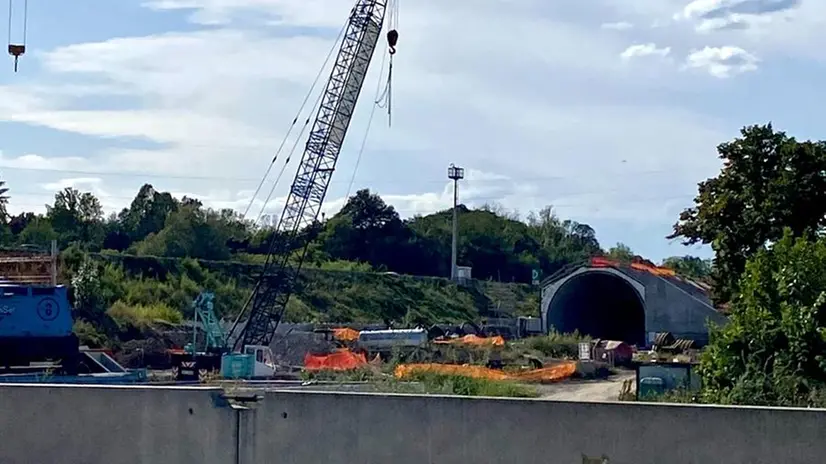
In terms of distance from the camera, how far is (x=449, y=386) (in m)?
25.4

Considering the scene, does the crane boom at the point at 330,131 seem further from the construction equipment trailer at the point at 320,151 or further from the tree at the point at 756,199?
the tree at the point at 756,199

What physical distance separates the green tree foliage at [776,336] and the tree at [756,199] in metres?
7.55

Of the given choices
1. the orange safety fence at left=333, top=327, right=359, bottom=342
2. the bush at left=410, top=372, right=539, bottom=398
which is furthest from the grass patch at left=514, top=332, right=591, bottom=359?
the bush at left=410, top=372, right=539, bottom=398

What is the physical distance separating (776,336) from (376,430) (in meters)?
13.8

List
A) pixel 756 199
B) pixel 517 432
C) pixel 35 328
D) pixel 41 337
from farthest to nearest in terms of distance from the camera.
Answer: pixel 35 328, pixel 41 337, pixel 756 199, pixel 517 432

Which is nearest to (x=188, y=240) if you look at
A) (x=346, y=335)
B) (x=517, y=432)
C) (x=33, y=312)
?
(x=346, y=335)

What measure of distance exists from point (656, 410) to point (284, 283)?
199ft

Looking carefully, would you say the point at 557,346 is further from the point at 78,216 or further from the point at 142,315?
the point at 78,216

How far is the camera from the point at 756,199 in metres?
36.2

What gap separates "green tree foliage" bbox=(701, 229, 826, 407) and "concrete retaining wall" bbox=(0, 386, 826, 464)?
1053cm

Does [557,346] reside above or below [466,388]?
below

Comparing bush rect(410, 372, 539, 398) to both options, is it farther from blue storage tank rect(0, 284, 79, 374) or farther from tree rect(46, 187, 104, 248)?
tree rect(46, 187, 104, 248)

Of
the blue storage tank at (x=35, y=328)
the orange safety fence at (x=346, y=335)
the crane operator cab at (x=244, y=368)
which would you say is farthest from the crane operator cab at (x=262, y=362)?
the blue storage tank at (x=35, y=328)

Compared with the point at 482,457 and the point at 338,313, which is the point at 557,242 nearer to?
the point at 338,313
